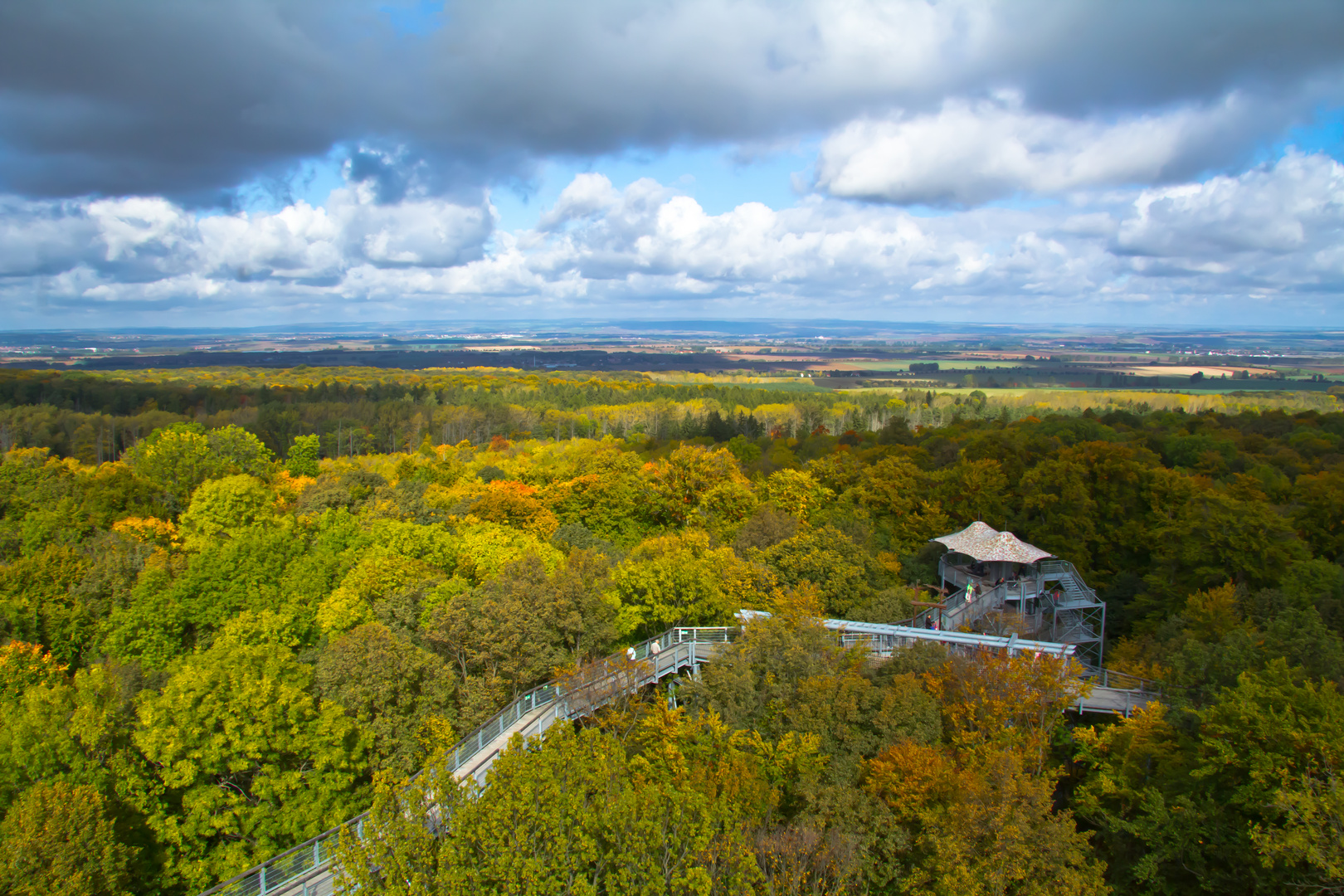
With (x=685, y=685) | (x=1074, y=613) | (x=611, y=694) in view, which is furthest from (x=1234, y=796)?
(x=1074, y=613)

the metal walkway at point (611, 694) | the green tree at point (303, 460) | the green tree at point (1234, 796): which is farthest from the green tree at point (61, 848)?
the green tree at point (303, 460)

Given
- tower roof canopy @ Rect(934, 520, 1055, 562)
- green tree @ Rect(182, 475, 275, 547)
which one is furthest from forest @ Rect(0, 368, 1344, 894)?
tower roof canopy @ Rect(934, 520, 1055, 562)

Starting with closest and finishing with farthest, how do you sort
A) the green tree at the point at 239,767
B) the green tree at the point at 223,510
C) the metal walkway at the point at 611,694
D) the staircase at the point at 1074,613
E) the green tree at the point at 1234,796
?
the green tree at the point at 1234,796, the metal walkway at the point at 611,694, the green tree at the point at 239,767, the staircase at the point at 1074,613, the green tree at the point at 223,510

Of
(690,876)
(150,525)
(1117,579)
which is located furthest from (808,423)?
(690,876)

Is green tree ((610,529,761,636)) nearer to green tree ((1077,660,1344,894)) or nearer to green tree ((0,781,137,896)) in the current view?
green tree ((1077,660,1344,894))

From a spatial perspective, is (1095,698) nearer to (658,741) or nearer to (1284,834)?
(1284,834)

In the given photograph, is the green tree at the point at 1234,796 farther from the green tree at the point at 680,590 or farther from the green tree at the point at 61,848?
the green tree at the point at 61,848

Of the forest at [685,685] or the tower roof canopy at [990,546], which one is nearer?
the forest at [685,685]
